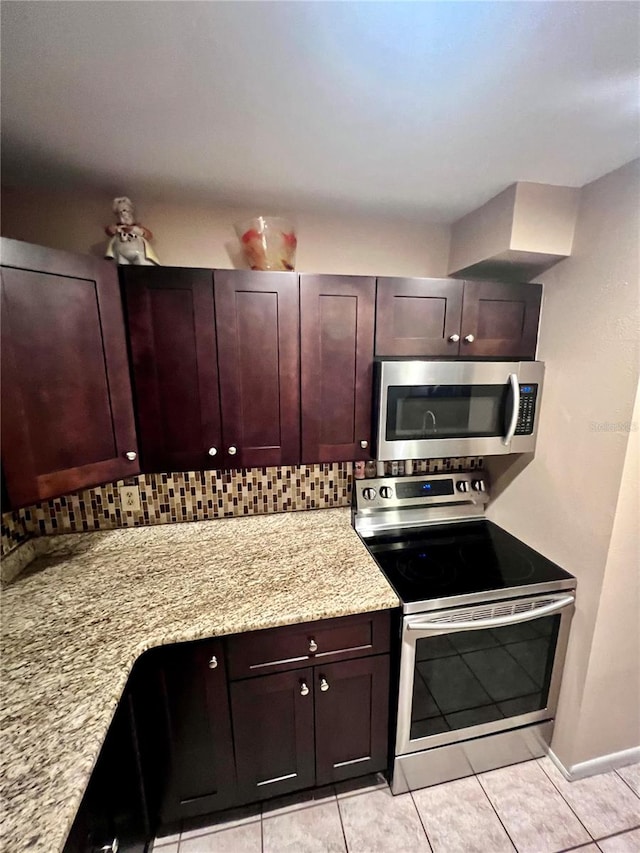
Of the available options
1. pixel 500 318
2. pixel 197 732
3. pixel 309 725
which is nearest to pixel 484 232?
pixel 500 318

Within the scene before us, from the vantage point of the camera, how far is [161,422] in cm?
134

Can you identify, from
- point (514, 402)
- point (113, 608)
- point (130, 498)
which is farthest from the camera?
point (130, 498)

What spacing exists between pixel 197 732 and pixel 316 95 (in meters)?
2.02

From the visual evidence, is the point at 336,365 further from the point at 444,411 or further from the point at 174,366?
the point at 174,366

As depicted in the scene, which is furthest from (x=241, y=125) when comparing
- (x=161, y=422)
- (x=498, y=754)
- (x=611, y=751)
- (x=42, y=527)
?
(x=611, y=751)

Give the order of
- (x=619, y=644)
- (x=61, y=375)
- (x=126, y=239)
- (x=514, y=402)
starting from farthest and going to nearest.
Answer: (x=514, y=402) → (x=619, y=644) → (x=126, y=239) → (x=61, y=375)

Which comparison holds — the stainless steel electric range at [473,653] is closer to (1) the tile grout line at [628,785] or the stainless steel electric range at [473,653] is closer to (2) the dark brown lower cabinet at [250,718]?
(2) the dark brown lower cabinet at [250,718]

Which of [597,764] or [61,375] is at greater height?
[61,375]

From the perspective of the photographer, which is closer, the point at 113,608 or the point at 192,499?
the point at 113,608

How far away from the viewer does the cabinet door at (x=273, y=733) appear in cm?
123

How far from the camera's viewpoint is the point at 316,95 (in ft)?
2.97

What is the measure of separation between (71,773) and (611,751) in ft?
7.04

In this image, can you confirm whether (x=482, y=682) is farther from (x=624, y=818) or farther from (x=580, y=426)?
→ (x=580, y=426)

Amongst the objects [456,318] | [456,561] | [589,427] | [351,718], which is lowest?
[351,718]
